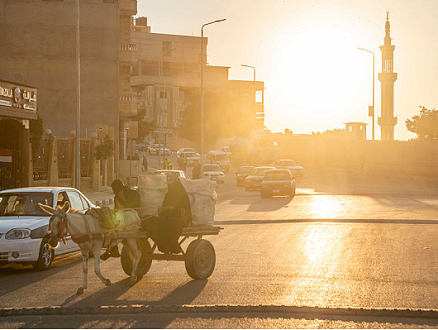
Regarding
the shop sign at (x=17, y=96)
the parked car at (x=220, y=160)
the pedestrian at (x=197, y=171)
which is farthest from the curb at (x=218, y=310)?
the parked car at (x=220, y=160)

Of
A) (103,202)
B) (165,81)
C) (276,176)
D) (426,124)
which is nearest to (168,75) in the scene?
(165,81)

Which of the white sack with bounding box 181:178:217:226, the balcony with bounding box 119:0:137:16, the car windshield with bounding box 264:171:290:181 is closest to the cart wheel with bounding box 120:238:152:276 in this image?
the white sack with bounding box 181:178:217:226

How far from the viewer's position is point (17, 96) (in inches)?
1010

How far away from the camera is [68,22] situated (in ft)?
169

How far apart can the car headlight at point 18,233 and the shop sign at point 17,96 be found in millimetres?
13218

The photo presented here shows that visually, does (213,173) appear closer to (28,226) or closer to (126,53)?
(126,53)

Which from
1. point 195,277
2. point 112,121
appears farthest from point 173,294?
point 112,121

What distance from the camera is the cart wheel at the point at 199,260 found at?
10.7 metres

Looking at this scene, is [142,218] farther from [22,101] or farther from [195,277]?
[22,101]

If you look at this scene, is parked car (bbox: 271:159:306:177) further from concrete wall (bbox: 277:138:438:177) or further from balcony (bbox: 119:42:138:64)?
balcony (bbox: 119:42:138:64)

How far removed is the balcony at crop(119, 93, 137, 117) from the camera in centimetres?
5431

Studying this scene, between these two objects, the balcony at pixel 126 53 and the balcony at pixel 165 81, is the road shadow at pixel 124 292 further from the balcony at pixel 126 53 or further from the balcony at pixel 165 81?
the balcony at pixel 165 81

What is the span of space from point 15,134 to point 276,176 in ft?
52.6

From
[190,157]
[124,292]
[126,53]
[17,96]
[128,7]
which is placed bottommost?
[124,292]
